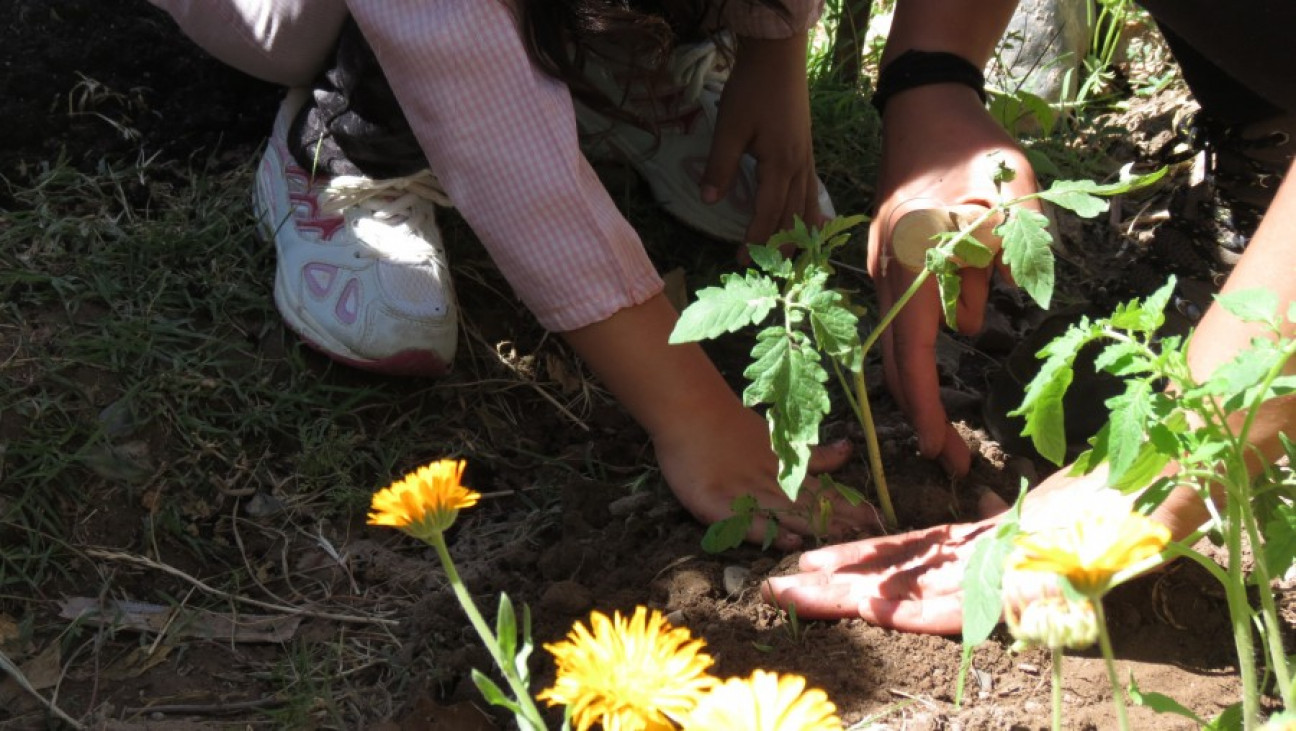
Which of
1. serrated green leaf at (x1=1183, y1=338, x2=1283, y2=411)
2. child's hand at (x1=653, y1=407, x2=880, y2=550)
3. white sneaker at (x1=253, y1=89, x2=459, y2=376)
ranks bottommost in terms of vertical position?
white sneaker at (x1=253, y1=89, x2=459, y2=376)

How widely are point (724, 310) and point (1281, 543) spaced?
60cm

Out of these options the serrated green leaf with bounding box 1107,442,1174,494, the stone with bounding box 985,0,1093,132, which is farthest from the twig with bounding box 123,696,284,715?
the stone with bounding box 985,0,1093,132

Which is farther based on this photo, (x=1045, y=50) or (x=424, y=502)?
(x=1045, y=50)

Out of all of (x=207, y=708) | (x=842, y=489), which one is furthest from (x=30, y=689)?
(x=842, y=489)

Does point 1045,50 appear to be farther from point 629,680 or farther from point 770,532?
point 629,680

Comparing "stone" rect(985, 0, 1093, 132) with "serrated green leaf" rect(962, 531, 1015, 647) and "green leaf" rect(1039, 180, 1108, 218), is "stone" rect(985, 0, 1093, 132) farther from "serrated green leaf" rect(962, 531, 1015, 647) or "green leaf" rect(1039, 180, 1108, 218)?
"serrated green leaf" rect(962, 531, 1015, 647)

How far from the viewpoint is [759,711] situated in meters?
0.77

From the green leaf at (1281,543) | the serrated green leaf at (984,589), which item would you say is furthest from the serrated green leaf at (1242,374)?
the serrated green leaf at (984,589)

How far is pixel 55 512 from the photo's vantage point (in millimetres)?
1861

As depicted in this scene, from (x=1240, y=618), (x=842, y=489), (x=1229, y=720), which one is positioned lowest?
(x=842, y=489)

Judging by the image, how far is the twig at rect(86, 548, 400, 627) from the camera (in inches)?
70.8

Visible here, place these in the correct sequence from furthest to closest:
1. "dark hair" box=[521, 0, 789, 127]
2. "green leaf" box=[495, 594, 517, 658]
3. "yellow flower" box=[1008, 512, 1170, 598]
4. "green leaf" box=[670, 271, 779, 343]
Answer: "dark hair" box=[521, 0, 789, 127]
"green leaf" box=[670, 271, 779, 343]
"green leaf" box=[495, 594, 517, 658]
"yellow flower" box=[1008, 512, 1170, 598]

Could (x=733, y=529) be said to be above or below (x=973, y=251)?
below

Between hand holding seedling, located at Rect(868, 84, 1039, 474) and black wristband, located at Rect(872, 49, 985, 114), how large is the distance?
0.06 ft
